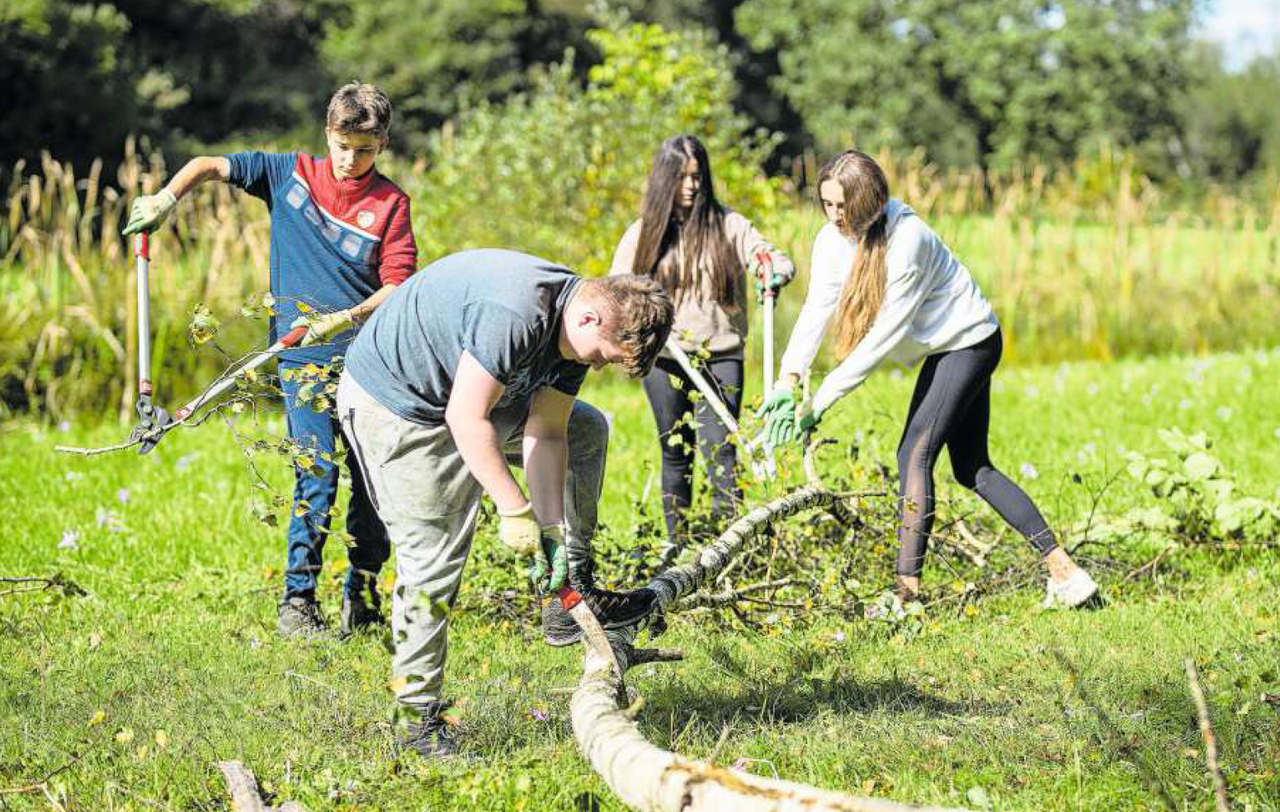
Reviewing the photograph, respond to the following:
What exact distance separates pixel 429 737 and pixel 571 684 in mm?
789

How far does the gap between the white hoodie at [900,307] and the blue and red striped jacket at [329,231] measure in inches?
60.1

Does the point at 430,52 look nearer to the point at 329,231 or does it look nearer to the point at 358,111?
the point at 329,231

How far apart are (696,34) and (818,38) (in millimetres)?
36862

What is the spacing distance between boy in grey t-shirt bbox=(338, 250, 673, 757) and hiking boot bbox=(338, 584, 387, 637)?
134cm

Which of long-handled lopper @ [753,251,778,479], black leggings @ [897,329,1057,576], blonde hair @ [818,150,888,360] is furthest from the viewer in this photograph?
long-handled lopper @ [753,251,778,479]

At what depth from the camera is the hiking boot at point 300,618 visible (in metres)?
5.15

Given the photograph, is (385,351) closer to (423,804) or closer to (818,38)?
(423,804)

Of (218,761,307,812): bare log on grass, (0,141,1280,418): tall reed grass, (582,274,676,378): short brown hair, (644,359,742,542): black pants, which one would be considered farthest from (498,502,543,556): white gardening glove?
(0,141,1280,418): tall reed grass

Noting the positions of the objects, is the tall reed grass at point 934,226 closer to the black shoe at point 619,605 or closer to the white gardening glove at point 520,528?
the black shoe at point 619,605

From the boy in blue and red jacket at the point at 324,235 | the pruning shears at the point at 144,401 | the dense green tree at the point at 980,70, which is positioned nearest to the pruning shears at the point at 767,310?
the boy in blue and red jacket at the point at 324,235

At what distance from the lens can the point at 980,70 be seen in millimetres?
45938

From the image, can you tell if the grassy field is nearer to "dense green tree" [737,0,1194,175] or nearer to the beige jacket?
the beige jacket

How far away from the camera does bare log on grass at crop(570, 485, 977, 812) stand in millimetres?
2596

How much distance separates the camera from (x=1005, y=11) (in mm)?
46094
